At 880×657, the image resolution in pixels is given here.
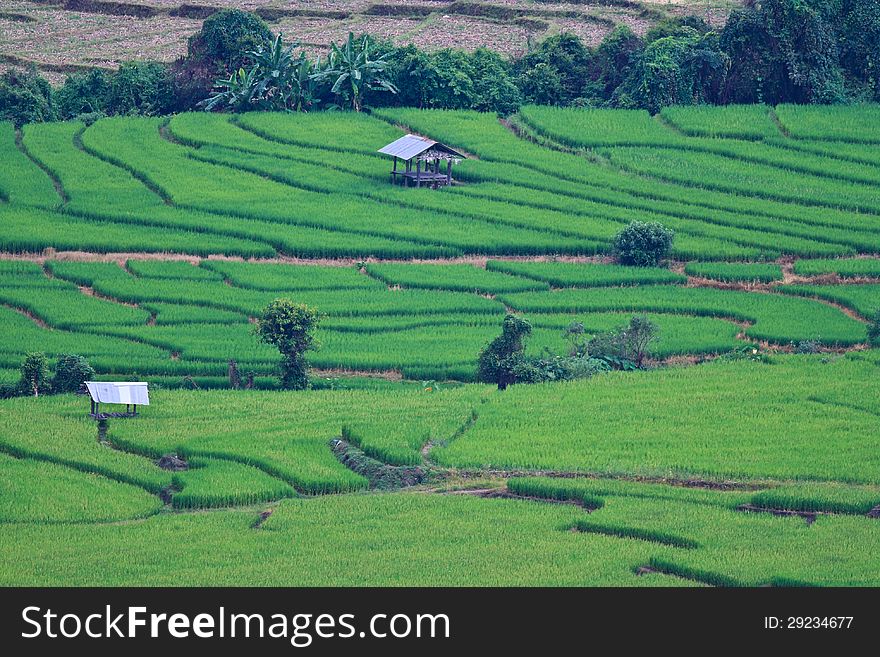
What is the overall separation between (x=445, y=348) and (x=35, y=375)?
881cm

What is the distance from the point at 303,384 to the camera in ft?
116

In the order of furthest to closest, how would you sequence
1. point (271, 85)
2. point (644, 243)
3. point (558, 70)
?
1. point (558, 70)
2. point (271, 85)
3. point (644, 243)

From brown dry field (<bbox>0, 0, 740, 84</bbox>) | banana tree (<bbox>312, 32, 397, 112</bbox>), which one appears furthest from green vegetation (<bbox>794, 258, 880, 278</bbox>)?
brown dry field (<bbox>0, 0, 740, 84</bbox>)

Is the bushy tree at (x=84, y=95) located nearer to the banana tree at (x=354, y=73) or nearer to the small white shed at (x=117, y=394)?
the banana tree at (x=354, y=73)

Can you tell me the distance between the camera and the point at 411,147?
168 ft

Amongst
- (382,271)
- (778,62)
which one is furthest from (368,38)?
(382,271)

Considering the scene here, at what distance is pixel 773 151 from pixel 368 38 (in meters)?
15.1

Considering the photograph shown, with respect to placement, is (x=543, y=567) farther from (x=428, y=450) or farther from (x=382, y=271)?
(x=382, y=271)

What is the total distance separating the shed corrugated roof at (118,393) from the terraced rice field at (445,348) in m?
0.44

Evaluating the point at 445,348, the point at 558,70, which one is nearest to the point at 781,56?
the point at 558,70

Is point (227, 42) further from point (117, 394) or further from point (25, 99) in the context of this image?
point (117, 394)

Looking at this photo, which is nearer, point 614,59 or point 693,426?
point 693,426

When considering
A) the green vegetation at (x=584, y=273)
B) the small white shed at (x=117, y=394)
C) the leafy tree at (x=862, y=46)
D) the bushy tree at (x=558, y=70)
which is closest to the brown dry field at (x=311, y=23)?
the bushy tree at (x=558, y=70)

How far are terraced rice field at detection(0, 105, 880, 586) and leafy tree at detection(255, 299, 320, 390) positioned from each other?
0.78 metres
